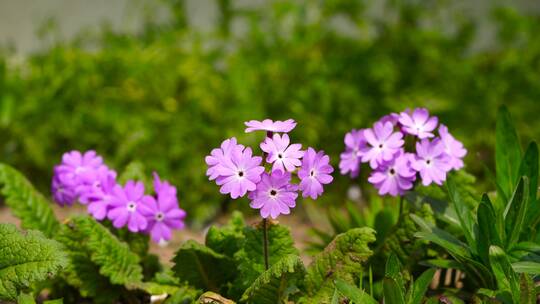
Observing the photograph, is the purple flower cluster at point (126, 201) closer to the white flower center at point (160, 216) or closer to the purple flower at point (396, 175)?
the white flower center at point (160, 216)

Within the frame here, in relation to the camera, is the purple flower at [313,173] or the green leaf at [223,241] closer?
the purple flower at [313,173]

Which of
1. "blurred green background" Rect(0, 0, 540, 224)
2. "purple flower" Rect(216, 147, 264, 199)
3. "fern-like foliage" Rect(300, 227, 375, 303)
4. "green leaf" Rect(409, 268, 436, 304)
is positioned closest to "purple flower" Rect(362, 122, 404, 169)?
"fern-like foliage" Rect(300, 227, 375, 303)

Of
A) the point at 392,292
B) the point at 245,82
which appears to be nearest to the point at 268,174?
→ the point at 392,292

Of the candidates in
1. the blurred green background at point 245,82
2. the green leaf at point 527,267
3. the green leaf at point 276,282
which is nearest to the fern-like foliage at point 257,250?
the green leaf at point 276,282

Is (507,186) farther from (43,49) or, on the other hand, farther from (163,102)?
(43,49)

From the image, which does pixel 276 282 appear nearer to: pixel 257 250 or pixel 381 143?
pixel 257 250

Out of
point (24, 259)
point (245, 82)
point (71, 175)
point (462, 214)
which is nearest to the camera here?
point (24, 259)

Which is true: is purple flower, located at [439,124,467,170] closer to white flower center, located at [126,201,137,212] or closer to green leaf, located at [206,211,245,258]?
green leaf, located at [206,211,245,258]
